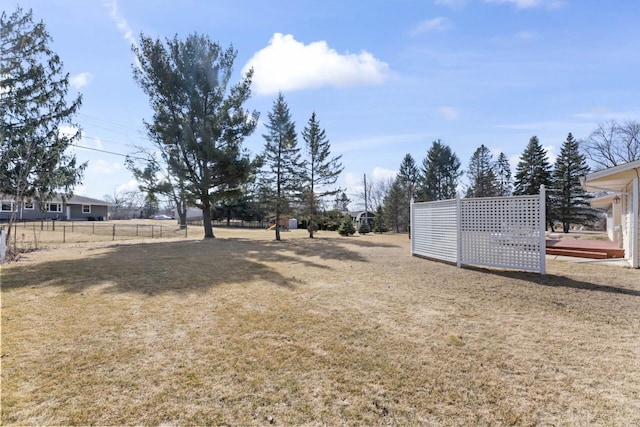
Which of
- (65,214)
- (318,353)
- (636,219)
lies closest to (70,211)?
(65,214)

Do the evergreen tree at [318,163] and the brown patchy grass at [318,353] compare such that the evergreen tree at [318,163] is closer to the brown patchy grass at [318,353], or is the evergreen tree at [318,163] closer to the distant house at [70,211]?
the brown patchy grass at [318,353]

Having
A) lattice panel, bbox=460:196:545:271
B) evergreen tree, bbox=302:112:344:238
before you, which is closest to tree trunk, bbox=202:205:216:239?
evergreen tree, bbox=302:112:344:238

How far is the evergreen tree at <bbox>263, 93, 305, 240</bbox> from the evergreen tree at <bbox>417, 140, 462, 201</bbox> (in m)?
16.0

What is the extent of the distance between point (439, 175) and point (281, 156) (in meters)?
18.3

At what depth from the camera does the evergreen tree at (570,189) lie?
2964cm

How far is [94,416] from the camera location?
2092mm

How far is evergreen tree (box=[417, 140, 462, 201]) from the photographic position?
102 feet

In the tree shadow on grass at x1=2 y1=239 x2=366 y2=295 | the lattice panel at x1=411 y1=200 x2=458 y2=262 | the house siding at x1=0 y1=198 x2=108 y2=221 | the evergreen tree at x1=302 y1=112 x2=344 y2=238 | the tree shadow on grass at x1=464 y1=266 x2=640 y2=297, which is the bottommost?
the tree shadow on grass at x1=464 y1=266 x2=640 y2=297

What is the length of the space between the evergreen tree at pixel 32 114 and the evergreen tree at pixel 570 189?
37138 millimetres

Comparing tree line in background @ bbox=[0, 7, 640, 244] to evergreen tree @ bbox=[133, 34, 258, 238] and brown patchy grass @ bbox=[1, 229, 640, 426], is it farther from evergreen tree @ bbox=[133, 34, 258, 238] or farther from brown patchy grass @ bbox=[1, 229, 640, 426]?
brown patchy grass @ bbox=[1, 229, 640, 426]

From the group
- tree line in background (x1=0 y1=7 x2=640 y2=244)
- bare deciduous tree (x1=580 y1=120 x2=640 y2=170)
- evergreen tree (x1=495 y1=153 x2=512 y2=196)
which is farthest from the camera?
evergreen tree (x1=495 y1=153 x2=512 y2=196)

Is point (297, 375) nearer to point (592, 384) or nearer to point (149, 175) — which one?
point (592, 384)

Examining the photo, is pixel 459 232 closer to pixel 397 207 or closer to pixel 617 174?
pixel 617 174

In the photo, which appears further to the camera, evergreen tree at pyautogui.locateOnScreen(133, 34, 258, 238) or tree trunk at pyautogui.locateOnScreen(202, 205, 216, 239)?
tree trunk at pyautogui.locateOnScreen(202, 205, 216, 239)
